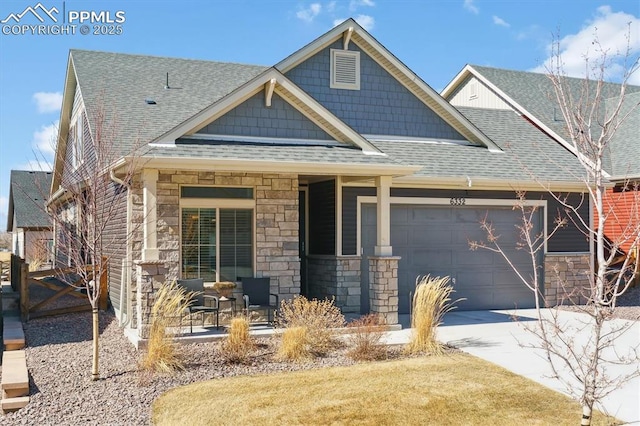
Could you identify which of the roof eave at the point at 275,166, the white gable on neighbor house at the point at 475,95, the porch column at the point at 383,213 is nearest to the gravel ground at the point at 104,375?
the porch column at the point at 383,213

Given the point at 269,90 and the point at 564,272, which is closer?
the point at 269,90

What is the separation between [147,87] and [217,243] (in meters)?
5.83

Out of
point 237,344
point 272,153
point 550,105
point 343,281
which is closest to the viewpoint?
point 237,344

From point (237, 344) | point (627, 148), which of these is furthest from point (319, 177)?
point (627, 148)

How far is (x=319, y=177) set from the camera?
13602 millimetres

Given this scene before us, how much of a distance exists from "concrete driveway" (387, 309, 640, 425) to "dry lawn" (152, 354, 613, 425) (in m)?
0.39

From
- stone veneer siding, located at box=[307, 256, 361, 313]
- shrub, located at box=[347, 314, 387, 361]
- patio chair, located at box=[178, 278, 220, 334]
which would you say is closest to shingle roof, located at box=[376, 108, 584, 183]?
stone veneer siding, located at box=[307, 256, 361, 313]

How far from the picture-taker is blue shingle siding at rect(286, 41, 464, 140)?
14789mm

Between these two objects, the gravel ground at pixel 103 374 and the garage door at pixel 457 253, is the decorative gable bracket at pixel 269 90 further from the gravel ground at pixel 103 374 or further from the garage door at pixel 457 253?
the gravel ground at pixel 103 374

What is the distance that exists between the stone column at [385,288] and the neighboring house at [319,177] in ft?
0.09

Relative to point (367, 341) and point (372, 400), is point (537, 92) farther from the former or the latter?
point (372, 400)

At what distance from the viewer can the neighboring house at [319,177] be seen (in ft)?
36.6

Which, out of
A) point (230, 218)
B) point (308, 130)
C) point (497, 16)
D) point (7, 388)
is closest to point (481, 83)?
point (497, 16)

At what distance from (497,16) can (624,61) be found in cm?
664
